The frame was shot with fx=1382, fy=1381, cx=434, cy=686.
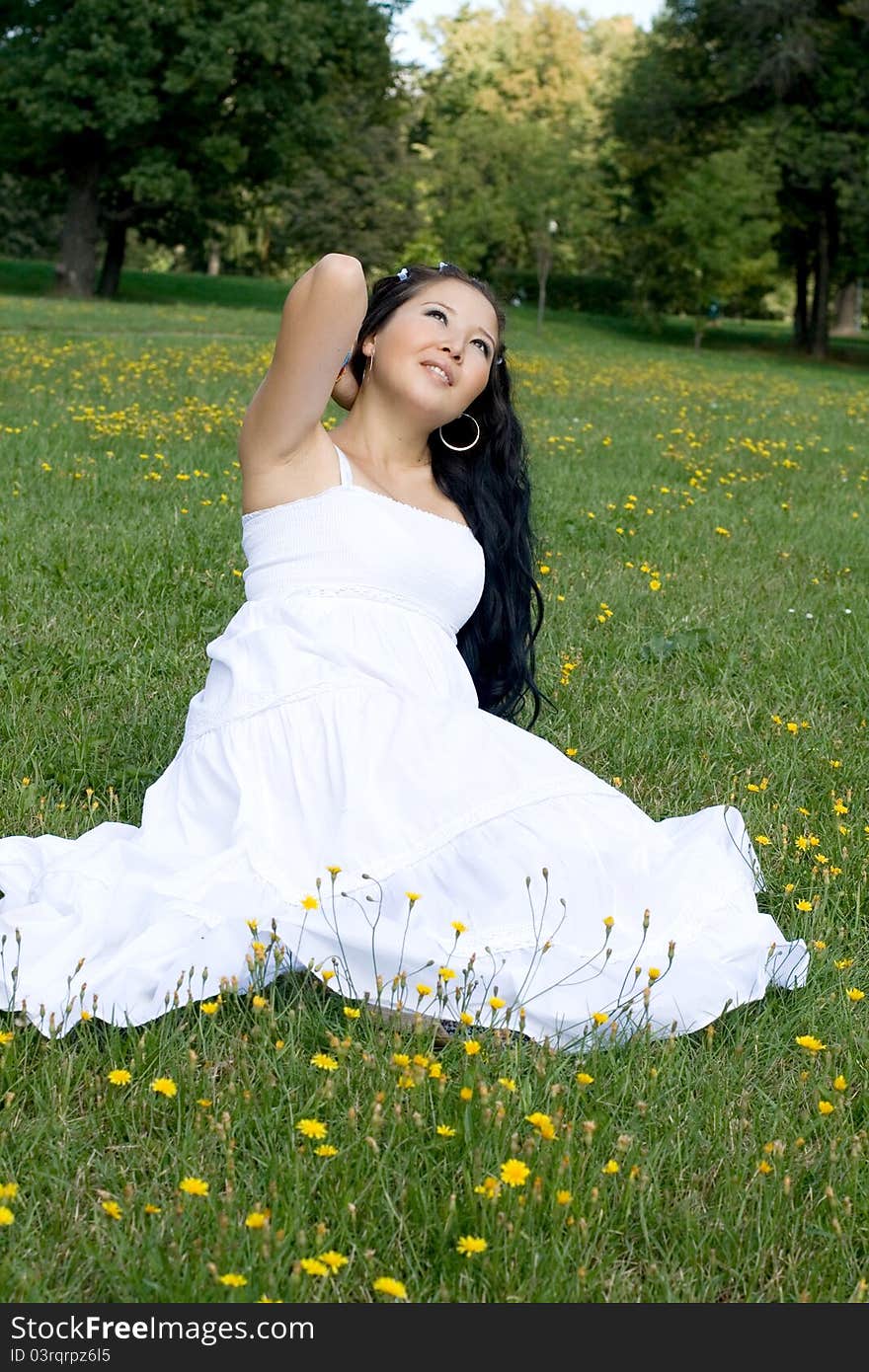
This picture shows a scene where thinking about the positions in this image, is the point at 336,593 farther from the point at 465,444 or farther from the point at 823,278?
the point at 823,278

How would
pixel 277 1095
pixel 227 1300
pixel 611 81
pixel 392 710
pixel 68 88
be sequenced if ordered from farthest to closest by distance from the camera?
pixel 611 81, pixel 68 88, pixel 392 710, pixel 277 1095, pixel 227 1300

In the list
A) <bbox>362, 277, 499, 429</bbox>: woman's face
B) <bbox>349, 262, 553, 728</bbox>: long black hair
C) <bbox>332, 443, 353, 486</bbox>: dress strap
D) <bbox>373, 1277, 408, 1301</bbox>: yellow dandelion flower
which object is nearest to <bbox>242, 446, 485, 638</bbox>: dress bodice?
<bbox>332, 443, 353, 486</bbox>: dress strap

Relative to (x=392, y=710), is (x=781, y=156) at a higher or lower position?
higher

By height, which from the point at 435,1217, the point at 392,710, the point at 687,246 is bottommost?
the point at 435,1217

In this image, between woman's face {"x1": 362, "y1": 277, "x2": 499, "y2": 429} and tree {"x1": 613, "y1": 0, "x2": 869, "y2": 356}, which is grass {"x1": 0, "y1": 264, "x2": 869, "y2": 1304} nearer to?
woman's face {"x1": 362, "y1": 277, "x2": 499, "y2": 429}

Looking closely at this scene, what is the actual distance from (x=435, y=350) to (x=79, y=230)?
106 feet

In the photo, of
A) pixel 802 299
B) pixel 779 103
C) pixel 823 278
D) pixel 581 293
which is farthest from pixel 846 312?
pixel 779 103

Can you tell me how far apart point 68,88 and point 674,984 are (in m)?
31.0

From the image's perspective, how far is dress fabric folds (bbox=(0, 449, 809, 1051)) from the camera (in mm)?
2850

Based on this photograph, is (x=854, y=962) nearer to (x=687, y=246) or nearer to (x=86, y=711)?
(x=86, y=711)

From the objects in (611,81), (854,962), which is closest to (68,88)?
(611,81)

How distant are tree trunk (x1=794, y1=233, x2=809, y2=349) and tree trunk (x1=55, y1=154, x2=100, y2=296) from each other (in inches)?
718

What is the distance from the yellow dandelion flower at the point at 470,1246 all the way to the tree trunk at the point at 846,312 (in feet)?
176

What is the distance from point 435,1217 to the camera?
2258 millimetres
